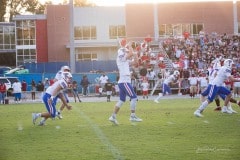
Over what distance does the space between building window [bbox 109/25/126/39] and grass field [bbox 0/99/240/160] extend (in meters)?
44.9

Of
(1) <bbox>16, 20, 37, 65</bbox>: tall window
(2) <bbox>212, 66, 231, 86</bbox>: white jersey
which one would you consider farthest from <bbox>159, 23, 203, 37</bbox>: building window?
(2) <bbox>212, 66, 231, 86</bbox>: white jersey

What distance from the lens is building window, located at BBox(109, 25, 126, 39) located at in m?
62.3

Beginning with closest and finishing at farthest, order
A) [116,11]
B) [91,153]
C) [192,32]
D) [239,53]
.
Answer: [91,153]
[239,53]
[192,32]
[116,11]

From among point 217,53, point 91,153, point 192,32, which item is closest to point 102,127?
point 91,153

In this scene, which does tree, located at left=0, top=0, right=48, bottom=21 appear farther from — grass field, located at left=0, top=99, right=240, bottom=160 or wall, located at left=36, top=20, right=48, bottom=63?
grass field, located at left=0, top=99, right=240, bottom=160

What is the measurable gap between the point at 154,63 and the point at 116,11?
22645 mm

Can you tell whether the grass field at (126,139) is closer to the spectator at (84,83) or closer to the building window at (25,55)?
the spectator at (84,83)

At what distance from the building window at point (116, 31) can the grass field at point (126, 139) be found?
4486 centimetres

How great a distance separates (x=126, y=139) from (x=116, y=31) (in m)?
50.5

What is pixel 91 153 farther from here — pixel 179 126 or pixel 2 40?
pixel 2 40

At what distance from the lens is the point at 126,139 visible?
12516 millimetres

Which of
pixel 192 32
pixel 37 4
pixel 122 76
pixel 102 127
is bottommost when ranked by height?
pixel 102 127

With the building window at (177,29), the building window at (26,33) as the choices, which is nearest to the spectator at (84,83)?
the building window at (177,29)

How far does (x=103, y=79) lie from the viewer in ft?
131
